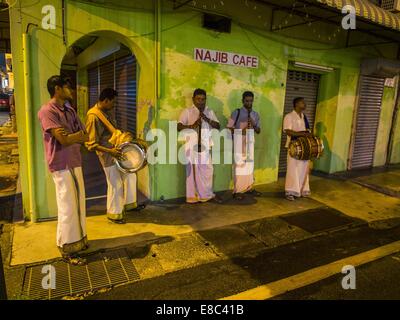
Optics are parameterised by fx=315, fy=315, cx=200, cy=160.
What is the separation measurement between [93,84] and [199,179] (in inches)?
259

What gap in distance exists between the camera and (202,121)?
222 inches

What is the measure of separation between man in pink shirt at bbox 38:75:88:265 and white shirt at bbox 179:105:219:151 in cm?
222

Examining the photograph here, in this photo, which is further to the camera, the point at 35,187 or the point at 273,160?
the point at 273,160

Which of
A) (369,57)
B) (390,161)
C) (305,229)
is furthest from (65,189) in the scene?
(390,161)

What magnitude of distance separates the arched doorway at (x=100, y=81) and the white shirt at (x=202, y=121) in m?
1.36

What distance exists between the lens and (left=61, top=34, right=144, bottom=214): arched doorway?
6.41 metres

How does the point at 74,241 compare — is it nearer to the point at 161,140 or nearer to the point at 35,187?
the point at 35,187

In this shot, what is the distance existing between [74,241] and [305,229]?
11.2 ft

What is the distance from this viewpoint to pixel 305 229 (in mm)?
5012

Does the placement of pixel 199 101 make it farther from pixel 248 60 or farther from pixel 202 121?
pixel 248 60

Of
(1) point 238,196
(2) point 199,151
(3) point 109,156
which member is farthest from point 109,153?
(1) point 238,196

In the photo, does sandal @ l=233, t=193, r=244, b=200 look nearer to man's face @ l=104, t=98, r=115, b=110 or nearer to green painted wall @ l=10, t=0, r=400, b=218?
green painted wall @ l=10, t=0, r=400, b=218

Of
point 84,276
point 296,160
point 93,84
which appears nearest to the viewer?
point 84,276
